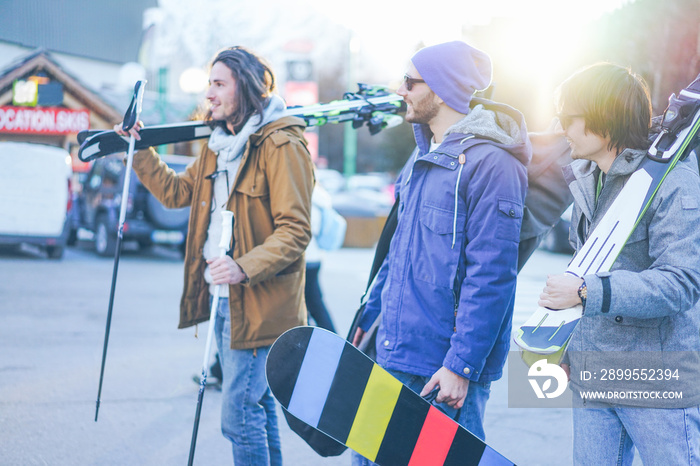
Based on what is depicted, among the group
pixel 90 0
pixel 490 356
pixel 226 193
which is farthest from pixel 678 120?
pixel 90 0

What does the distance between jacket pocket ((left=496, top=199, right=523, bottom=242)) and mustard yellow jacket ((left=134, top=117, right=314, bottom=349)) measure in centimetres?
91

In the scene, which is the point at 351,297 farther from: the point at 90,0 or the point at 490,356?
the point at 490,356

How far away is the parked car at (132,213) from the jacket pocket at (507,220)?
10061 mm

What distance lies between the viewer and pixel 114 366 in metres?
6.01

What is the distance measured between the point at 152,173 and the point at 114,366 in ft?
10.1

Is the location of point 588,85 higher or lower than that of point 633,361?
higher

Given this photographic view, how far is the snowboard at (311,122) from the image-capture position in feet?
11.0

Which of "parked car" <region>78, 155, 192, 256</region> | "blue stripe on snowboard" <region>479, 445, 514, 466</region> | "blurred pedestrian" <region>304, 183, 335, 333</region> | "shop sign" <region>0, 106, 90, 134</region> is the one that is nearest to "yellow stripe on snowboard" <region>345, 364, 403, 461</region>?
"blue stripe on snowboard" <region>479, 445, 514, 466</region>

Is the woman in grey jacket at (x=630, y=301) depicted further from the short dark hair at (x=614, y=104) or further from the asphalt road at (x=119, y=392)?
the asphalt road at (x=119, y=392)

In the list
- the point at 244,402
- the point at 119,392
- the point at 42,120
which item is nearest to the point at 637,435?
the point at 244,402

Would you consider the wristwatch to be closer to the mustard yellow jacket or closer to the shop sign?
the mustard yellow jacket

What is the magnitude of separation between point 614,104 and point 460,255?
0.69 meters

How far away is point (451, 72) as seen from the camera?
2637mm

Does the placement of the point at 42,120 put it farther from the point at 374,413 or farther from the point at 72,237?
the point at 374,413
